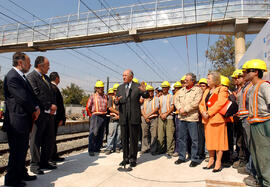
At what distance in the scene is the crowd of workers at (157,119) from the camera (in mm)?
3084

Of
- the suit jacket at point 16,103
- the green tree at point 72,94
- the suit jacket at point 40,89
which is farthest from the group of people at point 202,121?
the green tree at point 72,94

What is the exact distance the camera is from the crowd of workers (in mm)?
3084

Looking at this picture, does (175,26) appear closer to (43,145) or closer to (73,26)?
(73,26)

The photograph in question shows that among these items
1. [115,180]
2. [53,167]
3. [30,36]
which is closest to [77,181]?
[115,180]

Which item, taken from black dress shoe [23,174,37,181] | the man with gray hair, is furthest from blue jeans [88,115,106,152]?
the man with gray hair

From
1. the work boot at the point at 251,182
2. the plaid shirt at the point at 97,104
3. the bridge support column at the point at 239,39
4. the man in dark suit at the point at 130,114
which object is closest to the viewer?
the work boot at the point at 251,182

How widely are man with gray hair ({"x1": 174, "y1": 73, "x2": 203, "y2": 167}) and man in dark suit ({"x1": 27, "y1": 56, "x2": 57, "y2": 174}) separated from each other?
2826 mm

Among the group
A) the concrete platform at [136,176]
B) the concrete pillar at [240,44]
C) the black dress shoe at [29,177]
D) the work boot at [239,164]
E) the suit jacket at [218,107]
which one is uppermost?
the concrete pillar at [240,44]

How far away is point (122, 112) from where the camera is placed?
180 inches

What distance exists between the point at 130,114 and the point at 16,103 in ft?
7.39

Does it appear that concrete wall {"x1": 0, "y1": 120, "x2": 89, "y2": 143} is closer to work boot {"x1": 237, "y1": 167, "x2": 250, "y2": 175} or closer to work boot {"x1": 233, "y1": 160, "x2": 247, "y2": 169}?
work boot {"x1": 233, "y1": 160, "x2": 247, "y2": 169}

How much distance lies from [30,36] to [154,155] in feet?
66.4

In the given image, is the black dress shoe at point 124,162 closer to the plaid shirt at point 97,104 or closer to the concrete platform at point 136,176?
the concrete platform at point 136,176

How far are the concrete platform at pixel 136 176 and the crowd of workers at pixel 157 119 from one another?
220 millimetres
